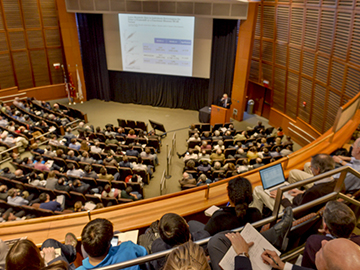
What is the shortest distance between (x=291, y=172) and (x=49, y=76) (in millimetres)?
13151

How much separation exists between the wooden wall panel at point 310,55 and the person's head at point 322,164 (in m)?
5.49

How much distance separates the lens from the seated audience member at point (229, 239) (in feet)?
5.68

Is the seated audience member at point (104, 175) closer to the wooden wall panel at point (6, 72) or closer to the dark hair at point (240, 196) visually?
the dark hair at point (240, 196)

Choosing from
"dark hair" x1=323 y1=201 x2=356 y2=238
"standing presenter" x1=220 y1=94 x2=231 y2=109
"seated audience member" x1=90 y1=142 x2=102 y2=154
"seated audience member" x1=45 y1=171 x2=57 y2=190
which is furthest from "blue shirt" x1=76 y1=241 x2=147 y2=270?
"standing presenter" x1=220 y1=94 x2=231 y2=109

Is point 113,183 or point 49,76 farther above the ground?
point 49,76

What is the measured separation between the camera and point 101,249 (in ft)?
6.03

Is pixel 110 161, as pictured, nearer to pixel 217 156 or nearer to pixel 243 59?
pixel 217 156

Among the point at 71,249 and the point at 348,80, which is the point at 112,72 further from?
the point at 71,249

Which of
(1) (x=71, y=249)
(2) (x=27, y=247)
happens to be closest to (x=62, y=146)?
(1) (x=71, y=249)

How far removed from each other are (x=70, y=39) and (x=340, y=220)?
537 inches

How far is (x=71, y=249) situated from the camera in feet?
8.05

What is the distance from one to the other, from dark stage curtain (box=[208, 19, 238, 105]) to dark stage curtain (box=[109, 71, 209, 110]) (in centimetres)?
65

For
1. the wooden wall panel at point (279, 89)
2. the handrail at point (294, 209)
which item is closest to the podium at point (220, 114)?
the wooden wall panel at point (279, 89)

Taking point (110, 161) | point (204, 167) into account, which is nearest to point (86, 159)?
point (110, 161)
